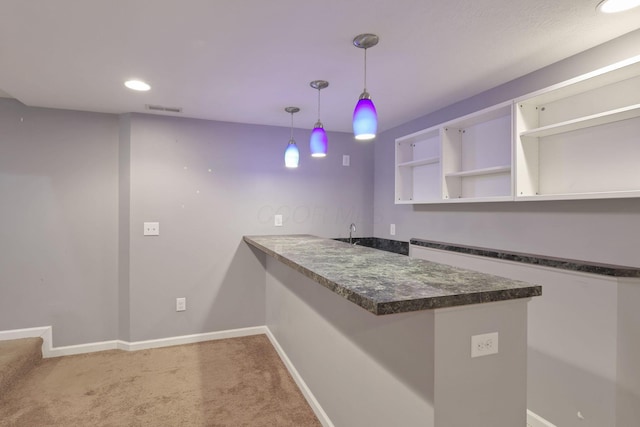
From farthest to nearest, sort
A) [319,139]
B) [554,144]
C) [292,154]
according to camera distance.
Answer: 1. [292,154]
2. [319,139]
3. [554,144]

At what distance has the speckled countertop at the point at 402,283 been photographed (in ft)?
3.42

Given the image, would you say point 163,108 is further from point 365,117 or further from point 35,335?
point 35,335

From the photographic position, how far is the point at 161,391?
2.37 m

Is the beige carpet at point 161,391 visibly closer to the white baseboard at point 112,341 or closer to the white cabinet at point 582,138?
the white baseboard at point 112,341

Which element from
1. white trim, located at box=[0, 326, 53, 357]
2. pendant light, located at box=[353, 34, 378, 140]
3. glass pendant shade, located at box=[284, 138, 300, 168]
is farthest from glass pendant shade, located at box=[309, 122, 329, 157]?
white trim, located at box=[0, 326, 53, 357]

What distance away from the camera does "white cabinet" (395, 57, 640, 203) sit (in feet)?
5.52

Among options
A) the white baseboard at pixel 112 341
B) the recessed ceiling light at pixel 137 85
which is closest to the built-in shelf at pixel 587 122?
the recessed ceiling light at pixel 137 85

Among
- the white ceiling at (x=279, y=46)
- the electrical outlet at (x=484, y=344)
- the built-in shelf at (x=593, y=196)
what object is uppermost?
the white ceiling at (x=279, y=46)

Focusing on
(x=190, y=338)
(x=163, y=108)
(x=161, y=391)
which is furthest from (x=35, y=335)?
(x=163, y=108)

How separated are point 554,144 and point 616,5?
0.79 meters

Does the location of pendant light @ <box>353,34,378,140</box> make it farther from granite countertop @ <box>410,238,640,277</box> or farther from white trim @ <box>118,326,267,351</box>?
white trim @ <box>118,326,267,351</box>

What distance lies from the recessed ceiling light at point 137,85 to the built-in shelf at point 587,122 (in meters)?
2.51

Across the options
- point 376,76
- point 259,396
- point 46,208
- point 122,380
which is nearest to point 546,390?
point 259,396

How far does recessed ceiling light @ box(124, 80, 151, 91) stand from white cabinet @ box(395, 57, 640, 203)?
2198mm
